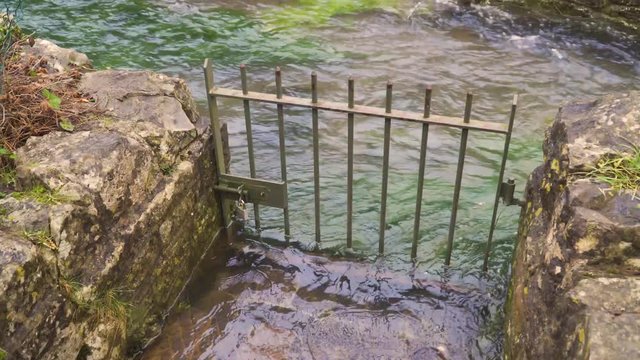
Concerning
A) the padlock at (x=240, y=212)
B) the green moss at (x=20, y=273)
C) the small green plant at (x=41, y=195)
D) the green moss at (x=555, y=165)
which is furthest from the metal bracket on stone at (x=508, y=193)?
the green moss at (x=20, y=273)

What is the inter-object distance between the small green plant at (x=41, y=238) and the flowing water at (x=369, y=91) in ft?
3.39

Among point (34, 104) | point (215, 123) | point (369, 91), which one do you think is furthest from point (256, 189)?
point (369, 91)

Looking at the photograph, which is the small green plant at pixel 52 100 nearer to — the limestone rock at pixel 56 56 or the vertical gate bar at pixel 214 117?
the limestone rock at pixel 56 56

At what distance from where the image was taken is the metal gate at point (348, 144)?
343 centimetres

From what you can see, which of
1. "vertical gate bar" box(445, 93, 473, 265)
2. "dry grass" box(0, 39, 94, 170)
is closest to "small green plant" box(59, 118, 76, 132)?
"dry grass" box(0, 39, 94, 170)

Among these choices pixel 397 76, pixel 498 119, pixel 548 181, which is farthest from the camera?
pixel 397 76

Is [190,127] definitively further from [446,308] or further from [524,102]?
[524,102]

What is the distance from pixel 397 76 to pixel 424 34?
1.63 meters

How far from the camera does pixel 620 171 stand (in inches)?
105

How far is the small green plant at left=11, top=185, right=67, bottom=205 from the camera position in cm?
284

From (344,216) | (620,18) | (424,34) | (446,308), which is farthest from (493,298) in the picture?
(620,18)

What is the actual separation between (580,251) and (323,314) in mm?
1736

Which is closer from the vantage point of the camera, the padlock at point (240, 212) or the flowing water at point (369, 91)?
the flowing water at point (369, 91)

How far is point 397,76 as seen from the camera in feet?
24.8
